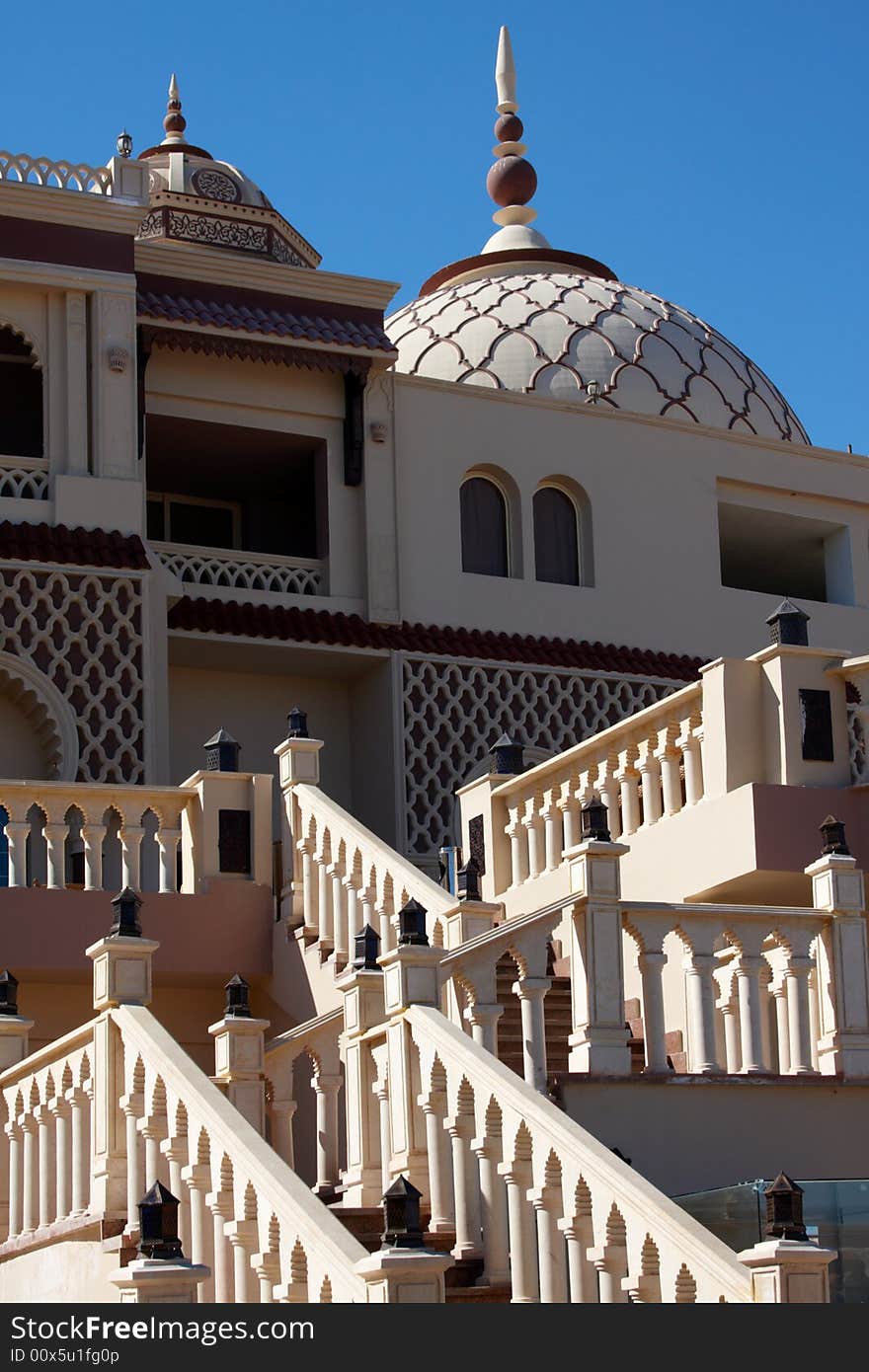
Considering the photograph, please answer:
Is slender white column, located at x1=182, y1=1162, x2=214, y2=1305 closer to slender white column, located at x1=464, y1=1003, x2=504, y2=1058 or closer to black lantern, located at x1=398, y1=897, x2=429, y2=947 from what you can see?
black lantern, located at x1=398, y1=897, x2=429, y2=947

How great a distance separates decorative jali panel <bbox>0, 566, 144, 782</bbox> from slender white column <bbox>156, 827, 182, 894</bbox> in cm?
363

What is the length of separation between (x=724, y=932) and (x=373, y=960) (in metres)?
1.68

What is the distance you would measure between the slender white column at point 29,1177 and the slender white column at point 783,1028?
3488mm

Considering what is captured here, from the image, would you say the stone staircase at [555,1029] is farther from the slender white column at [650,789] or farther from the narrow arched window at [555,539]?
the narrow arched window at [555,539]

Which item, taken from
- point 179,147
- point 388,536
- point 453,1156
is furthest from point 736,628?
point 453,1156

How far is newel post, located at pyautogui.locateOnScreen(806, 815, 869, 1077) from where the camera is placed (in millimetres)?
10992

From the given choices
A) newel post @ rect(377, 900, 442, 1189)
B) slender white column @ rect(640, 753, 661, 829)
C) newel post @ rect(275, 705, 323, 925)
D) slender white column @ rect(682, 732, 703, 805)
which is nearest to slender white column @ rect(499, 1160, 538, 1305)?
newel post @ rect(377, 900, 442, 1189)

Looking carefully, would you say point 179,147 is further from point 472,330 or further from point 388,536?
point 388,536

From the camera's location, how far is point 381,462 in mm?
20844

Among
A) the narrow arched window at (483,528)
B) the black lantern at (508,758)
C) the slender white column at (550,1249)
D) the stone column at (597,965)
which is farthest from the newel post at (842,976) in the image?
the narrow arched window at (483,528)

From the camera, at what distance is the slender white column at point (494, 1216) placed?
895 centimetres

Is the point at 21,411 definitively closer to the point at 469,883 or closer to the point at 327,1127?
the point at 469,883

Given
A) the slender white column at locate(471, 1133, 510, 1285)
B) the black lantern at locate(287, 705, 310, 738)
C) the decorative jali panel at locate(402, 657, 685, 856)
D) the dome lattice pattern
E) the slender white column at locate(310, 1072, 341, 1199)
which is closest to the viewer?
the slender white column at locate(471, 1133, 510, 1285)

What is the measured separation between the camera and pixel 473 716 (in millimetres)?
20516
